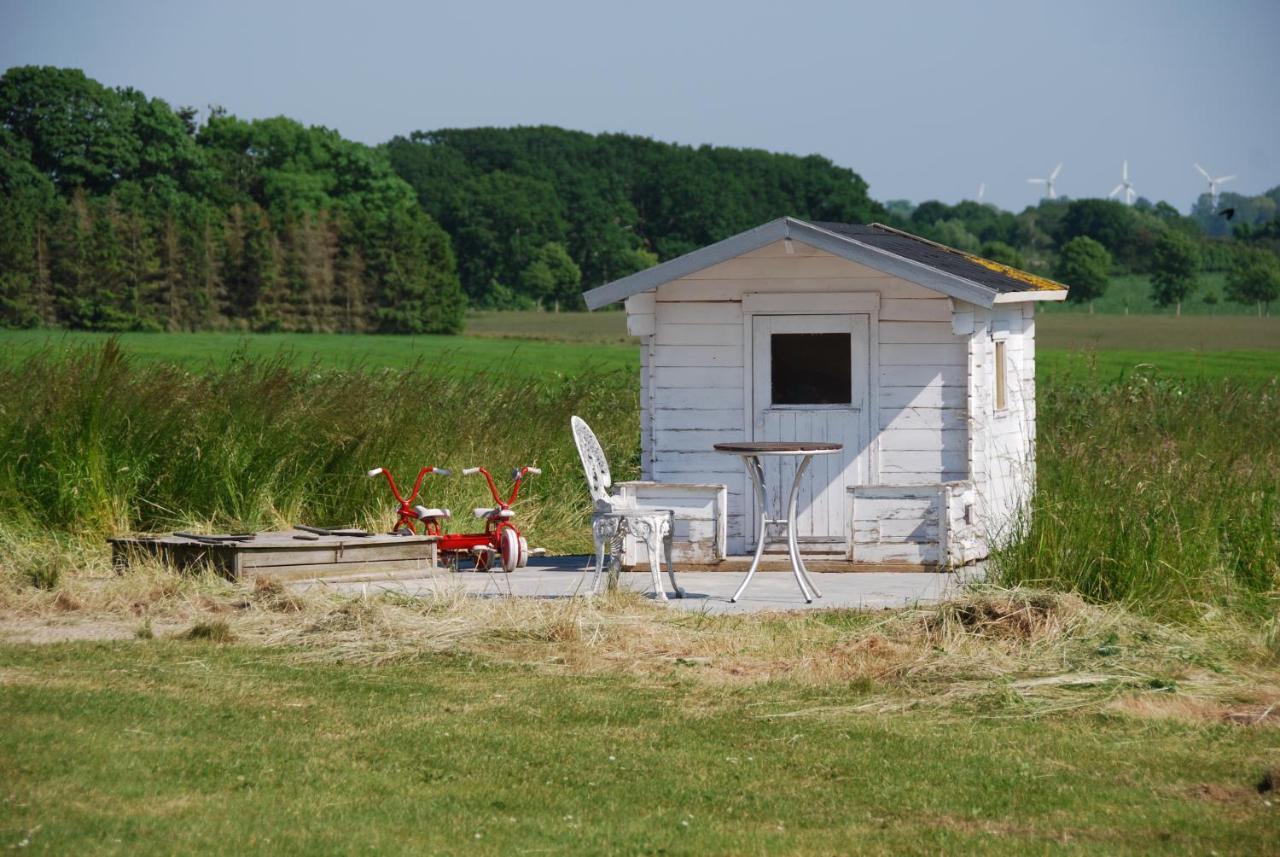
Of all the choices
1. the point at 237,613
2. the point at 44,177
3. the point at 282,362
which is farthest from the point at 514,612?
the point at 44,177

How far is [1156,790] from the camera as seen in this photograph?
19.9ft

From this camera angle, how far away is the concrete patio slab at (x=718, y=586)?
10.3 meters

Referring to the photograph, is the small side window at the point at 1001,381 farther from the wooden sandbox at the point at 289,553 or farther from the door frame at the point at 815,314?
the wooden sandbox at the point at 289,553

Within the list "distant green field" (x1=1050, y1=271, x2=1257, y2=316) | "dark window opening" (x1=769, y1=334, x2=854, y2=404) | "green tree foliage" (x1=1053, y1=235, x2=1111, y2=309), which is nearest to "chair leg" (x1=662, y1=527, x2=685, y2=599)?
"dark window opening" (x1=769, y1=334, x2=854, y2=404)

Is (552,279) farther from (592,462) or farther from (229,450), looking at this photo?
(592,462)

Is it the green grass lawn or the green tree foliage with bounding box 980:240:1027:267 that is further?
the green tree foliage with bounding box 980:240:1027:267

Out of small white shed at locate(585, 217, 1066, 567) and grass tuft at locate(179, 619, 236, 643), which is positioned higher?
small white shed at locate(585, 217, 1066, 567)

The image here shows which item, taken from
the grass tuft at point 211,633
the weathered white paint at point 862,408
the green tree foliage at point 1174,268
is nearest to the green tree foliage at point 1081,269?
the green tree foliage at point 1174,268

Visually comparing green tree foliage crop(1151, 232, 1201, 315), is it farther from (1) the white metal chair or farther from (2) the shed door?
(1) the white metal chair

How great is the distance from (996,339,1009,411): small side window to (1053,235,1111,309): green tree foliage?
78725mm

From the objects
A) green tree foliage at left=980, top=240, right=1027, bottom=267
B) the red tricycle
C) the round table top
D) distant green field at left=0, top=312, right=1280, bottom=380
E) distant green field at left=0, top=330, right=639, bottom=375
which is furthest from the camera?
green tree foliage at left=980, top=240, right=1027, bottom=267

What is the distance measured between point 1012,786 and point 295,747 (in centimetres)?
288

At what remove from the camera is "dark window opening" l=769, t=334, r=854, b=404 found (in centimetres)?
1222

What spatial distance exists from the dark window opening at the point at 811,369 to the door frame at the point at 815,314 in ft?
0.56
